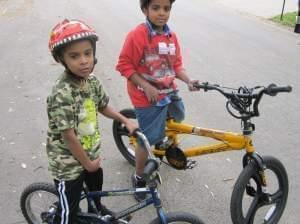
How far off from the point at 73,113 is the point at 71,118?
0.04 metres

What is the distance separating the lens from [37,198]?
321 centimetres

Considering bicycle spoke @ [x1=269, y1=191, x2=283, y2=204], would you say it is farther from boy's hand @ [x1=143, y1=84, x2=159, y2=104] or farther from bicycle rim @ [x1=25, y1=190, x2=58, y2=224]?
bicycle rim @ [x1=25, y1=190, x2=58, y2=224]

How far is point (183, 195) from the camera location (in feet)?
12.6

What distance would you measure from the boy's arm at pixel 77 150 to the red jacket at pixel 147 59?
3.02ft

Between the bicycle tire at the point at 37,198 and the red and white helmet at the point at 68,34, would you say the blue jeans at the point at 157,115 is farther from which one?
the red and white helmet at the point at 68,34

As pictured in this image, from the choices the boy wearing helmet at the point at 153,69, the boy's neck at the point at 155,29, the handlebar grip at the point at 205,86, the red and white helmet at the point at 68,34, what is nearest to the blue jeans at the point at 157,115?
the boy wearing helmet at the point at 153,69

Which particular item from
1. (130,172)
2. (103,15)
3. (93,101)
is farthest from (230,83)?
(103,15)

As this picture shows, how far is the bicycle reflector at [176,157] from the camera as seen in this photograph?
3.54 m

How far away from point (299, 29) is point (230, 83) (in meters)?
4.18

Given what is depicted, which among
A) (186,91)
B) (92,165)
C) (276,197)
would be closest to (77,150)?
(92,165)

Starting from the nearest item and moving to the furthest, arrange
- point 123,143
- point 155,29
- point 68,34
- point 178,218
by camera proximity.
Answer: point 68,34 → point 178,218 → point 155,29 → point 123,143

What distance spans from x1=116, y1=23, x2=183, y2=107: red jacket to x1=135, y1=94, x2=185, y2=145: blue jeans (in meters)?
0.07

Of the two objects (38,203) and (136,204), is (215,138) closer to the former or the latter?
(136,204)

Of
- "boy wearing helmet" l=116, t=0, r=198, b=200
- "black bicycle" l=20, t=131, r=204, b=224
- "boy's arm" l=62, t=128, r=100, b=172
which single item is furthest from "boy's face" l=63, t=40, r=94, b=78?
"boy wearing helmet" l=116, t=0, r=198, b=200
